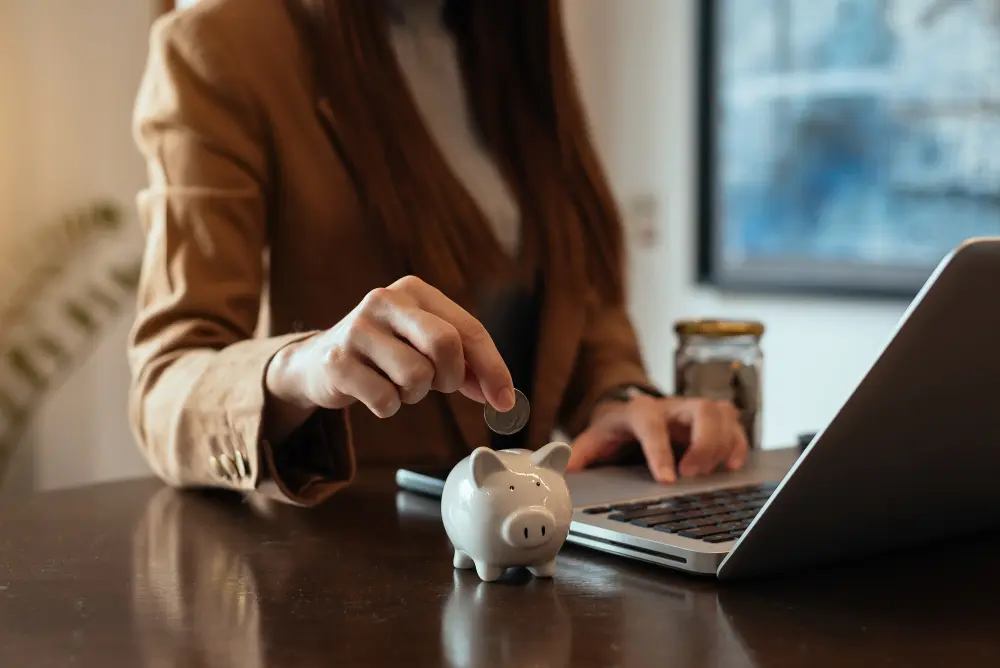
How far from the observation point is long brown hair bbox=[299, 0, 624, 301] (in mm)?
1244

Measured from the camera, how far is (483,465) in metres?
0.70

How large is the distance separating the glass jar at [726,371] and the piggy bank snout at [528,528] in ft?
1.80

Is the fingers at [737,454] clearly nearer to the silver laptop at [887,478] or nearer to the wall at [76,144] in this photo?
the silver laptop at [887,478]

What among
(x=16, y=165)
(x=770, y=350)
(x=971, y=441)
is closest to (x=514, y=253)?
(x=971, y=441)

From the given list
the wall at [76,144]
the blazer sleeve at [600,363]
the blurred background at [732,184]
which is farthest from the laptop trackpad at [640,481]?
the wall at [76,144]

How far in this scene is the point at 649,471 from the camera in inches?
40.1

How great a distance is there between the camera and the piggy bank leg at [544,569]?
0.69m

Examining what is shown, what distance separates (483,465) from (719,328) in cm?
53

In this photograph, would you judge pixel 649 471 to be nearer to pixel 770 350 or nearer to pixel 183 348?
pixel 183 348

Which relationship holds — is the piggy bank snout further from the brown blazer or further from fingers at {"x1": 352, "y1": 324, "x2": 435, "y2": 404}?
the brown blazer

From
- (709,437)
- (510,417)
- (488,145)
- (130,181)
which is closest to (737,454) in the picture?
(709,437)

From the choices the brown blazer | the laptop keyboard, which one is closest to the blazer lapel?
the brown blazer

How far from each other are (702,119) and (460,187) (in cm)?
159

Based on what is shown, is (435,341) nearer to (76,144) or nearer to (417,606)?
(417,606)
